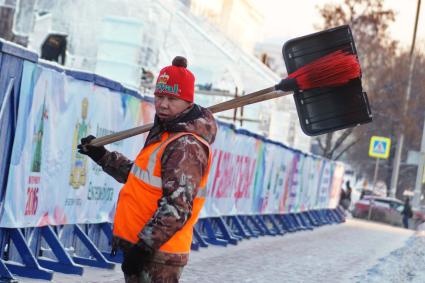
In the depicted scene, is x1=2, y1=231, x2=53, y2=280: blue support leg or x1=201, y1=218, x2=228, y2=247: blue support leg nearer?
x1=2, y1=231, x2=53, y2=280: blue support leg

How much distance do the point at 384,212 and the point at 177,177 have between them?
1639 inches

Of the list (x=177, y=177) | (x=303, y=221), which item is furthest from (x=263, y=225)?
(x=177, y=177)

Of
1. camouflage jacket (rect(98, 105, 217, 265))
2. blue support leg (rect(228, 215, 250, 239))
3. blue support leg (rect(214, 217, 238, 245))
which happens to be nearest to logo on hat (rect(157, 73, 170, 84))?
camouflage jacket (rect(98, 105, 217, 265))

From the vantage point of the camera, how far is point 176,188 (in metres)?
5.31

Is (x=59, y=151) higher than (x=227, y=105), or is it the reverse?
(x=227, y=105)

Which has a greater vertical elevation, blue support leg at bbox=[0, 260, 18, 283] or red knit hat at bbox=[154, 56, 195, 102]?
red knit hat at bbox=[154, 56, 195, 102]

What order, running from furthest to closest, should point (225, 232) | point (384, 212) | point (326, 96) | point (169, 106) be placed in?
point (384, 212)
point (225, 232)
point (326, 96)
point (169, 106)

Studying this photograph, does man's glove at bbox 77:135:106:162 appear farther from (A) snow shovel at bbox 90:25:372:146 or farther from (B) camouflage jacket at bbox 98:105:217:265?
(B) camouflage jacket at bbox 98:105:217:265

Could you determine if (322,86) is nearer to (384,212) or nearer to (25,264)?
(25,264)

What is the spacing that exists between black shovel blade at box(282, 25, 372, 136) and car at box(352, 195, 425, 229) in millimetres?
39788

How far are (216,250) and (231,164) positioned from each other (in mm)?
2090

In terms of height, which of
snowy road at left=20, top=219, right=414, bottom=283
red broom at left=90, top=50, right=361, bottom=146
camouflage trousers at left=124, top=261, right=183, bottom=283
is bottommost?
snowy road at left=20, top=219, right=414, bottom=283

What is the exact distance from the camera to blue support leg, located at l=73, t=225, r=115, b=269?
479 inches

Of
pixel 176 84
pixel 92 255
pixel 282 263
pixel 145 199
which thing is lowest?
pixel 282 263
